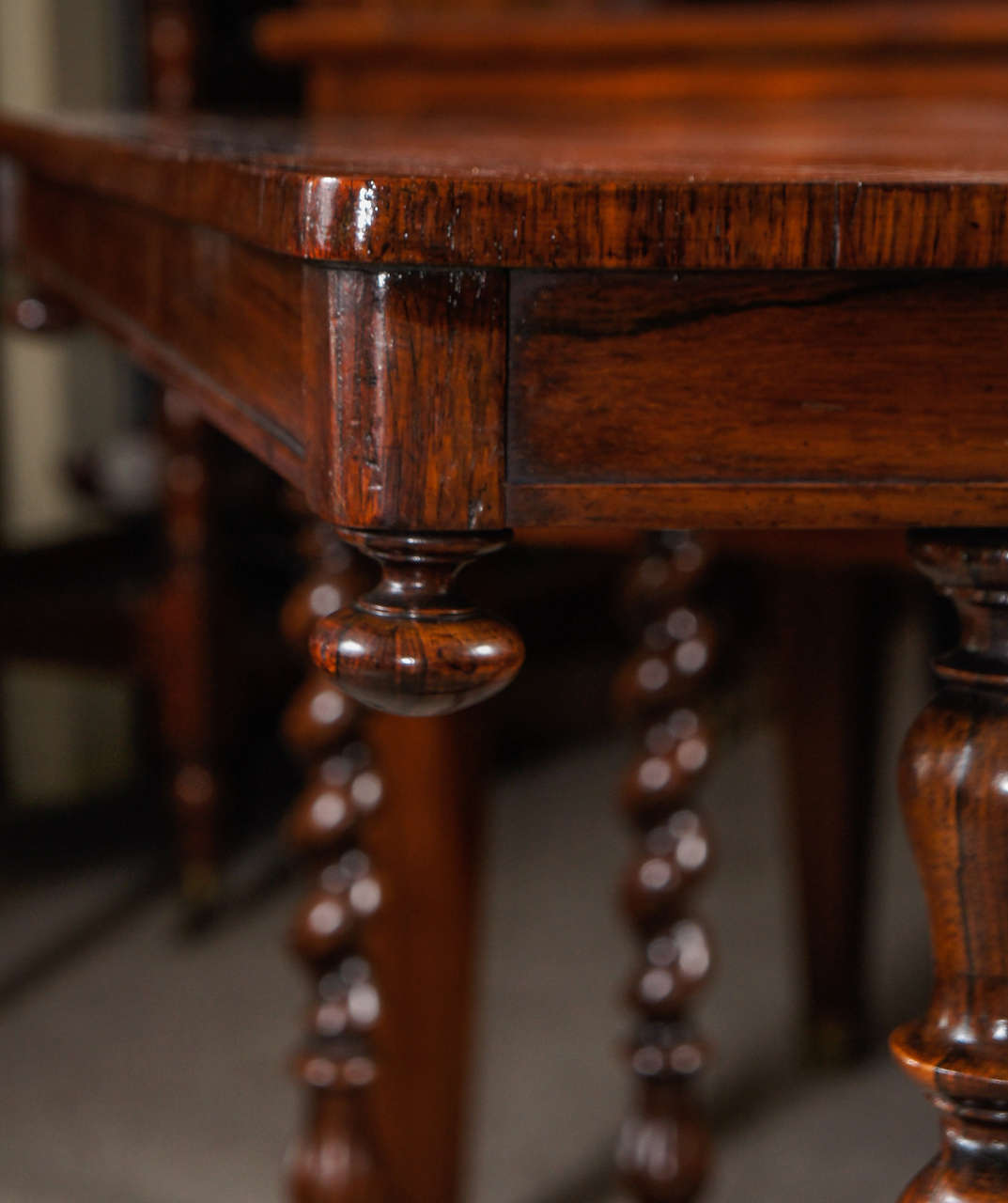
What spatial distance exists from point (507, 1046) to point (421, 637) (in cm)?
108

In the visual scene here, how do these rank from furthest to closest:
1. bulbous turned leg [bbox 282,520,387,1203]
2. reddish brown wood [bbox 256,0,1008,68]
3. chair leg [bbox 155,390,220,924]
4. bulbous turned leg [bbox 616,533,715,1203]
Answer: chair leg [bbox 155,390,220,924] → reddish brown wood [bbox 256,0,1008,68] → bulbous turned leg [bbox 616,533,715,1203] → bulbous turned leg [bbox 282,520,387,1203]

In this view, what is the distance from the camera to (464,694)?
0.35 m

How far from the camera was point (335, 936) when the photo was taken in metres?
0.84

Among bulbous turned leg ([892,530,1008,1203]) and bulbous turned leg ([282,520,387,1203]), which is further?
bulbous turned leg ([282,520,387,1203])

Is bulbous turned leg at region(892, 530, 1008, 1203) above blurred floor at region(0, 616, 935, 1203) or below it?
above

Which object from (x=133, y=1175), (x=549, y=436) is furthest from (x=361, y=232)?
(x=133, y=1175)

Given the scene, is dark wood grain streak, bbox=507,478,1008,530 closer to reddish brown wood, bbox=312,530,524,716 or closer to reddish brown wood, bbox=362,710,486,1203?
reddish brown wood, bbox=312,530,524,716

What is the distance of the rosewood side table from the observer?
Result: 316 mm

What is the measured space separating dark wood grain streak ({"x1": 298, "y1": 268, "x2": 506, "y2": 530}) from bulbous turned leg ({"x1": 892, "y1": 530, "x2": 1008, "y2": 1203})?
11 cm

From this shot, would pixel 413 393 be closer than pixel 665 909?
Yes

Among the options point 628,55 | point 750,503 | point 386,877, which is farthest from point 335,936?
point 628,55

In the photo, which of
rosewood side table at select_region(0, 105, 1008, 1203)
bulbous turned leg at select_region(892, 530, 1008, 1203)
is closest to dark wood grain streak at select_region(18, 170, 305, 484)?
rosewood side table at select_region(0, 105, 1008, 1203)

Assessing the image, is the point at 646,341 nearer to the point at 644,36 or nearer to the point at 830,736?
the point at 644,36

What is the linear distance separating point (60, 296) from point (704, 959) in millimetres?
533
